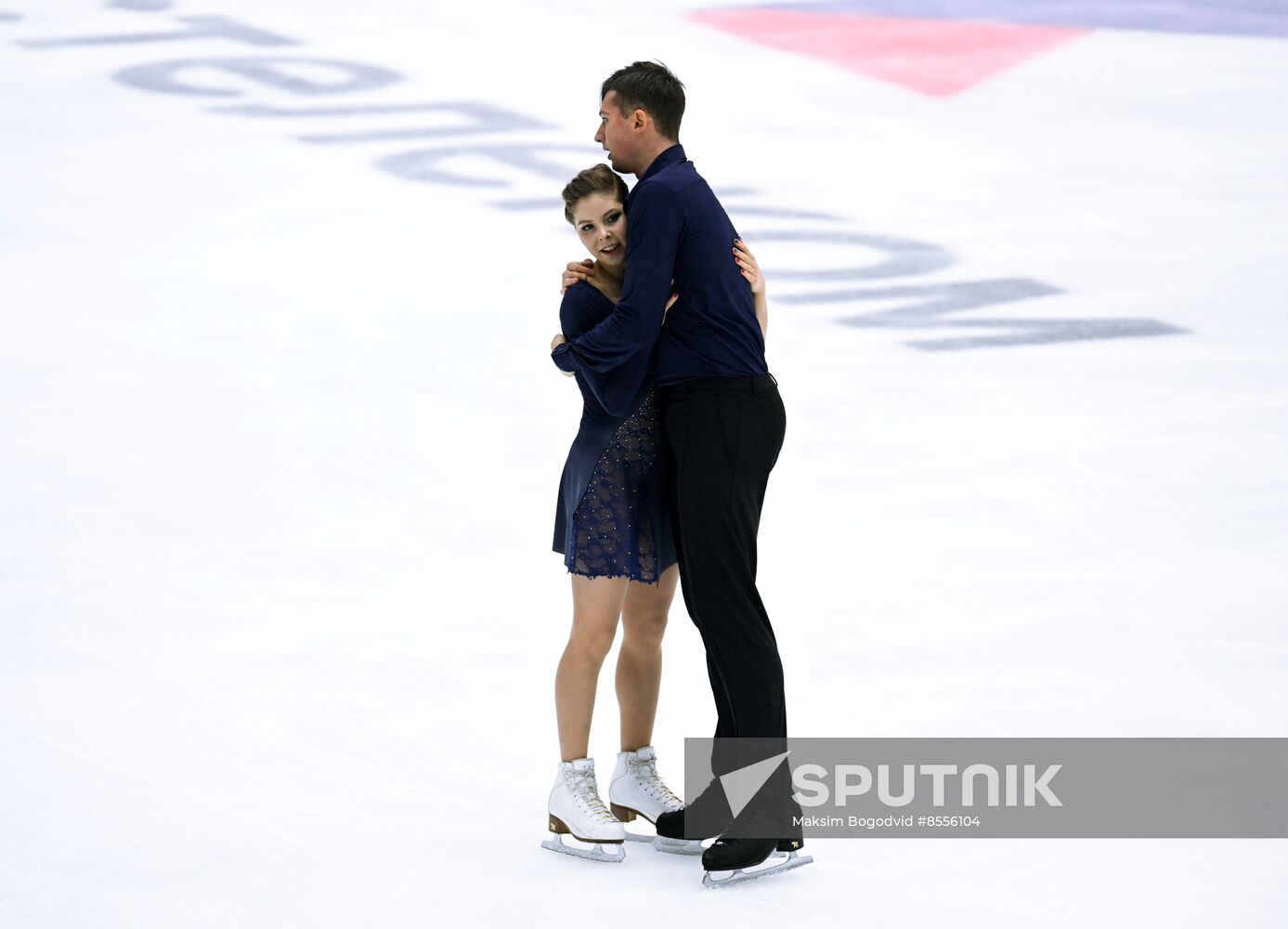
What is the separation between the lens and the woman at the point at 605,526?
2732mm

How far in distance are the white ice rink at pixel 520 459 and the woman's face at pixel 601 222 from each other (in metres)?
1.01

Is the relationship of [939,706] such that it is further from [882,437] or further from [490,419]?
[490,419]

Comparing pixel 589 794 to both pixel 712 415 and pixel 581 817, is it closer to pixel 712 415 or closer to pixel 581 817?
pixel 581 817

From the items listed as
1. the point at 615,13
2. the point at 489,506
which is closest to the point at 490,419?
the point at 489,506

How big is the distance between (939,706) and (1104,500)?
1.43 metres

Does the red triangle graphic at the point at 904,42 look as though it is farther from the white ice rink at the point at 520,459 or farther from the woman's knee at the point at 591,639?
the woman's knee at the point at 591,639

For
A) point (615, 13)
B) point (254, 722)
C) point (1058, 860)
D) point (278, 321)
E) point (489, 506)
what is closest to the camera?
point (1058, 860)

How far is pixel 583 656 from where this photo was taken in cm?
286

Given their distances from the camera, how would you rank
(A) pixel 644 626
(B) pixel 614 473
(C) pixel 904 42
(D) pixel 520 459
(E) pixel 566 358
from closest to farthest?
1. (E) pixel 566 358
2. (B) pixel 614 473
3. (A) pixel 644 626
4. (D) pixel 520 459
5. (C) pixel 904 42

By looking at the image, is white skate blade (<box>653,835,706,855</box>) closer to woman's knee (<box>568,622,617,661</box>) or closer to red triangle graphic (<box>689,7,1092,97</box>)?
woman's knee (<box>568,622,617,661</box>)

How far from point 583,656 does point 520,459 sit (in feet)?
6.94

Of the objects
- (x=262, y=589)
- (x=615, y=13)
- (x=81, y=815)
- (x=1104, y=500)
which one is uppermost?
(x=615, y=13)

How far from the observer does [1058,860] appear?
9.07ft

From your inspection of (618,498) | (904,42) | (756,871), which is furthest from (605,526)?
(904,42)
